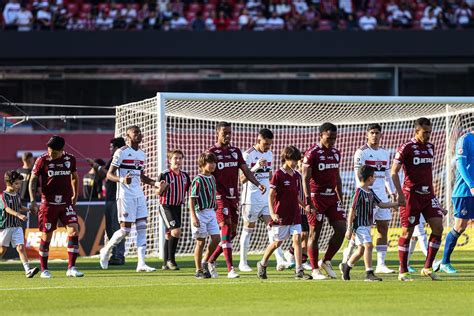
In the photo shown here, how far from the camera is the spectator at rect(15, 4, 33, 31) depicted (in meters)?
34.8

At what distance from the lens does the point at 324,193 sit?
556 inches

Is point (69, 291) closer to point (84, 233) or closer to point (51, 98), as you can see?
point (84, 233)

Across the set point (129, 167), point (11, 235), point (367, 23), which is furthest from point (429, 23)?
point (11, 235)

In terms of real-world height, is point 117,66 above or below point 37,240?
above

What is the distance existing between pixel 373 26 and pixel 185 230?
1658cm

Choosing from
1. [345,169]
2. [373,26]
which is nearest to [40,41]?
[373,26]

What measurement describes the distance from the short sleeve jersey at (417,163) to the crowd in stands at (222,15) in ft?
72.7

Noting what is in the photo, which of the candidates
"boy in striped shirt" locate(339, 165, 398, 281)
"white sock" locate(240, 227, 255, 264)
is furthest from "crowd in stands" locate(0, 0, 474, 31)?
"boy in striped shirt" locate(339, 165, 398, 281)

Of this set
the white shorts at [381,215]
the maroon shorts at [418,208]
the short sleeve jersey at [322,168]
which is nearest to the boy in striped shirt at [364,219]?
the maroon shorts at [418,208]

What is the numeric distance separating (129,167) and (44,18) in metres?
20.2

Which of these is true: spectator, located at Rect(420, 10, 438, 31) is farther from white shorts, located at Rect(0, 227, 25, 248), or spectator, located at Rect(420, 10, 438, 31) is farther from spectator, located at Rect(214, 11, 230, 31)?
white shorts, located at Rect(0, 227, 25, 248)

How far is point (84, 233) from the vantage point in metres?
20.6

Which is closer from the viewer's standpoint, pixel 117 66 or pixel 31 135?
pixel 31 135

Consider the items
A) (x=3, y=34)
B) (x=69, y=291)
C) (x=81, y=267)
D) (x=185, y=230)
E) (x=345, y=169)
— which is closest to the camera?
(x=69, y=291)
